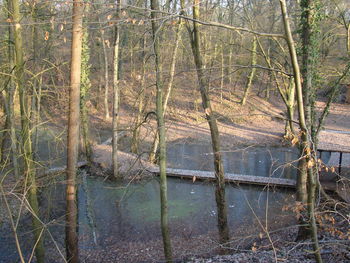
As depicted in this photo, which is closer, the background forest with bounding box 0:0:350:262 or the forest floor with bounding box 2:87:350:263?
the background forest with bounding box 0:0:350:262

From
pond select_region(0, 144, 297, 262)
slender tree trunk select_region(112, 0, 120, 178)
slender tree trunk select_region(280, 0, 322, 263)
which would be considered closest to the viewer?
slender tree trunk select_region(280, 0, 322, 263)

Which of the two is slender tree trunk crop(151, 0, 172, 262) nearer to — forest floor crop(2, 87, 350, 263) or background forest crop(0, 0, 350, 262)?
background forest crop(0, 0, 350, 262)

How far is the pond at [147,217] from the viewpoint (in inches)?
328

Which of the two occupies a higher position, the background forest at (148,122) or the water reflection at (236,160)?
the background forest at (148,122)

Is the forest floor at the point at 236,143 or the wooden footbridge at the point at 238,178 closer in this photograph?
the forest floor at the point at 236,143

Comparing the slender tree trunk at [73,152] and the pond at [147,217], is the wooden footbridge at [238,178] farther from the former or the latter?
the slender tree trunk at [73,152]

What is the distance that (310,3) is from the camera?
23.5ft

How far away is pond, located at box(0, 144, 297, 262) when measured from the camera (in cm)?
834

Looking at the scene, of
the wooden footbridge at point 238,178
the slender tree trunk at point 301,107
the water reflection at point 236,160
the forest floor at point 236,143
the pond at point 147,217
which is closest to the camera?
the slender tree trunk at point 301,107

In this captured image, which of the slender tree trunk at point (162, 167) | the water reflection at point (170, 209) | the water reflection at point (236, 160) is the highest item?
the slender tree trunk at point (162, 167)

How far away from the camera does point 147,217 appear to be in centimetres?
1036

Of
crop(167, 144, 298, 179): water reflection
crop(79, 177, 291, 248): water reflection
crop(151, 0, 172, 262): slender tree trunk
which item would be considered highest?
crop(151, 0, 172, 262): slender tree trunk

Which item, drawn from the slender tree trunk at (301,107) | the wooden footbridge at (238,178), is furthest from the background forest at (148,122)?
the wooden footbridge at (238,178)

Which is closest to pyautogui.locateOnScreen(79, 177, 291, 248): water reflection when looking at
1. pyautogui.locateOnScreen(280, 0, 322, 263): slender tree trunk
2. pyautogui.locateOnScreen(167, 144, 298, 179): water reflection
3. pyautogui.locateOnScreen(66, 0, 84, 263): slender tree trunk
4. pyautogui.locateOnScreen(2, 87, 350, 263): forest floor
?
pyautogui.locateOnScreen(2, 87, 350, 263): forest floor
